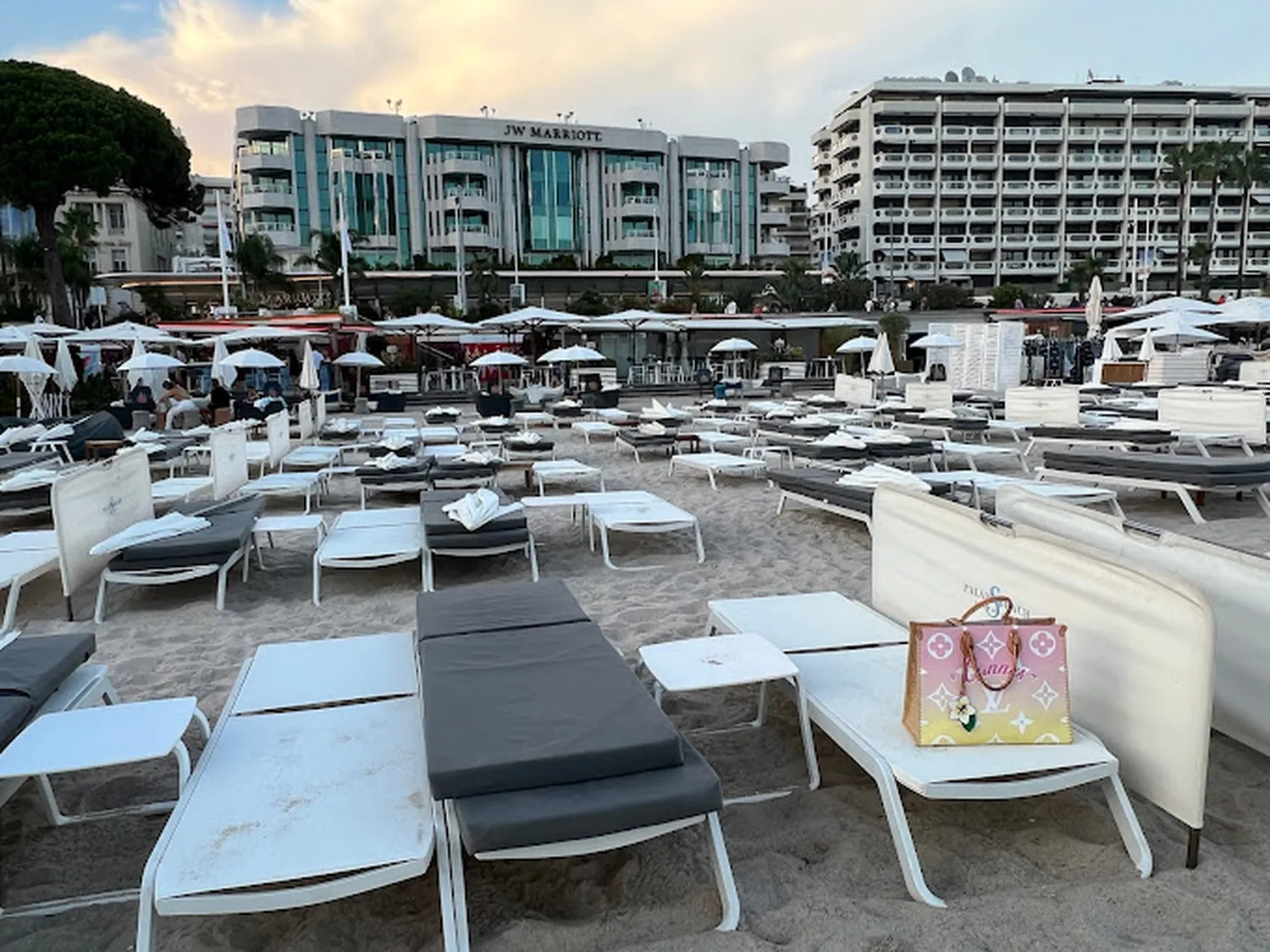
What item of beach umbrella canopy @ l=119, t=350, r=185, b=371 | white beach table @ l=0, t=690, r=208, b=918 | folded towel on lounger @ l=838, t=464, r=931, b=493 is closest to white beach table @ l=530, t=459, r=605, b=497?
folded towel on lounger @ l=838, t=464, r=931, b=493

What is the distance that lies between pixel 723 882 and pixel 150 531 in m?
4.44

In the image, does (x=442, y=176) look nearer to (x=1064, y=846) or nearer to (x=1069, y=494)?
(x=1069, y=494)

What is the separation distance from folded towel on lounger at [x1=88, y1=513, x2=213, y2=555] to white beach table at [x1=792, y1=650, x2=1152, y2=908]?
4258 millimetres

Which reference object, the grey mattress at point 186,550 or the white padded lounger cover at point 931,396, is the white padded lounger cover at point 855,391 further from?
the grey mattress at point 186,550

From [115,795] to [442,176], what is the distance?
181 feet

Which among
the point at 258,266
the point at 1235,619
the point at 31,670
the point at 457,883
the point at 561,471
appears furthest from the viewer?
the point at 258,266

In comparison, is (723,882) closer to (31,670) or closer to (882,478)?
(31,670)

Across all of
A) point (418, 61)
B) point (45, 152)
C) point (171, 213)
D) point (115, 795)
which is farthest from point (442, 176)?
point (115, 795)

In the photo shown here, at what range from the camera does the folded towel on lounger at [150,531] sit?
16.6ft

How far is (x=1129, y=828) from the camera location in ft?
7.91

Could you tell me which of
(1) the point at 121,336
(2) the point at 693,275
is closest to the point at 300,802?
(1) the point at 121,336

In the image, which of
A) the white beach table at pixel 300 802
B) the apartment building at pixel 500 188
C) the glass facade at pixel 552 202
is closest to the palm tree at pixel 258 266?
the apartment building at pixel 500 188

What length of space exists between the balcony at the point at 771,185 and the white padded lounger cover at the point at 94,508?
60631 mm

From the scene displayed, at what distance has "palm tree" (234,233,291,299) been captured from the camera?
42406 mm
